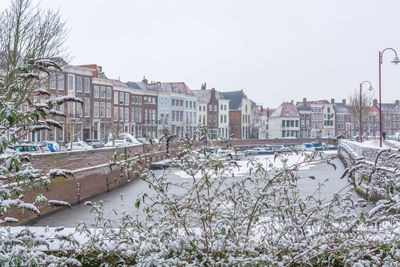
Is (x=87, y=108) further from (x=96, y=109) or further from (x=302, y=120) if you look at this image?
(x=302, y=120)

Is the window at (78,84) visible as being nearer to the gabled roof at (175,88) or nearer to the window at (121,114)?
the window at (121,114)

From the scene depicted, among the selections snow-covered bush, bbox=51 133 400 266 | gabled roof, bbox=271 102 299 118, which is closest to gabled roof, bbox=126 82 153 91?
gabled roof, bbox=271 102 299 118

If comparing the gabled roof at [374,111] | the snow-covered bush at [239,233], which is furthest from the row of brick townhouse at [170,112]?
the snow-covered bush at [239,233]

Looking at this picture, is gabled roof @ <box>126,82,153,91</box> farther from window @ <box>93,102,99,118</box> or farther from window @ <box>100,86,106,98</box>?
window @ <box>93,102,99,118</box>

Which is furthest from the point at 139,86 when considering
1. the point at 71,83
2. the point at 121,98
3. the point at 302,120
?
the point at 302,120

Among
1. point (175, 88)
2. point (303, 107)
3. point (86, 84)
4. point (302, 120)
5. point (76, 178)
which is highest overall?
point (175, 88)

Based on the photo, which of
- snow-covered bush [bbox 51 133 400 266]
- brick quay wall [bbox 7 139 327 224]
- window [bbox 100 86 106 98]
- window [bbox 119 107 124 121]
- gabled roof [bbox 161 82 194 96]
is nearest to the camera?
snow-covered bush [bbox 51 133 400 266]

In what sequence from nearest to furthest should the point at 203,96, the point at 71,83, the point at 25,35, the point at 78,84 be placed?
the point at 25,35 → the point at 71,83 → the point at 78,84 → the point at 203,96

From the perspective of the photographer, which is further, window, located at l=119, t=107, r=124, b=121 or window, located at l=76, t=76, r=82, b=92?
window, located at l=119, t=107, r=124, b=121

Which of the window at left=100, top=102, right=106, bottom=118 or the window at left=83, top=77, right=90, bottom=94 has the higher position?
the window at left=83, top=77, right=90, bottom=94

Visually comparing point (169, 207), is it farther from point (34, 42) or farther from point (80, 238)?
point (34, 42)

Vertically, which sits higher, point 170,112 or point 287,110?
point 287,110

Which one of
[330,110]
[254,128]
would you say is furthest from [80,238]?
[330,110]

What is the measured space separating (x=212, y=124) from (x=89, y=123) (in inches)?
951
